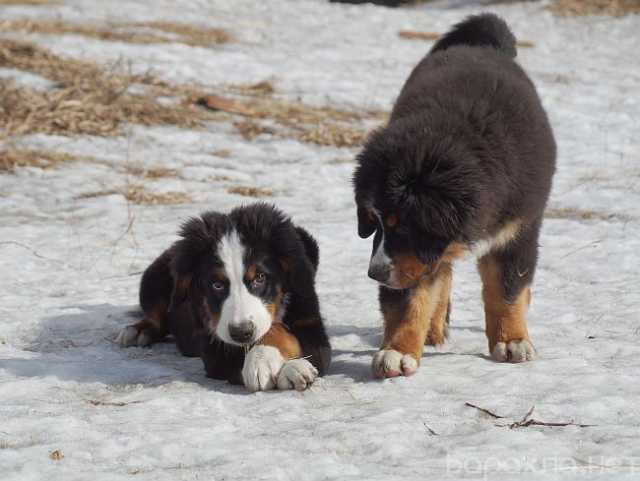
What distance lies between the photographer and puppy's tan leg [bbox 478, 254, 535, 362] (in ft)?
15.5

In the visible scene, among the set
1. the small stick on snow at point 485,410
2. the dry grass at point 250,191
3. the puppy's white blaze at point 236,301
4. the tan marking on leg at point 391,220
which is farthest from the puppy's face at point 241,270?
the dry grass at point 250,191

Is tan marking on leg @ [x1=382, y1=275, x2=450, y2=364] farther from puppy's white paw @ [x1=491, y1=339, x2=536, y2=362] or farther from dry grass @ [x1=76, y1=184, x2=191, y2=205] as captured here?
dry grass @ [x1=76, y1=184, x2=191, y2=205]

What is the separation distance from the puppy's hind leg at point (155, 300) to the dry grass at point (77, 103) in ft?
16.3

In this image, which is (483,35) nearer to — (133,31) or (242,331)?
(242,331)

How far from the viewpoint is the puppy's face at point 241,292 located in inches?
166

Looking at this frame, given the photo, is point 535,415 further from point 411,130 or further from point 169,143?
point 169,143

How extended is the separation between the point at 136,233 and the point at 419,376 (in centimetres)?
372

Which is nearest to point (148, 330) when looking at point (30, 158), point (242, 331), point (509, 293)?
point (242, 331)

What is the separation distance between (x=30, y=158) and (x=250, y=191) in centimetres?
230

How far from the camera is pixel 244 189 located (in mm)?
8938

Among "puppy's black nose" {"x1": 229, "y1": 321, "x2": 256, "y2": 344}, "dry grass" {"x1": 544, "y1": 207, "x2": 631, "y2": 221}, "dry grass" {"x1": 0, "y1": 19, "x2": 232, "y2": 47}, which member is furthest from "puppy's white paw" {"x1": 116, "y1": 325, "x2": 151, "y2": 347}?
"dry grass" {"x1": 0, "y1": 19, "x2": 232, "y2": 47}

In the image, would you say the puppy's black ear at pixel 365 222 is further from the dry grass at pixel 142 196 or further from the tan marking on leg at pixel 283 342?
the dry grass at pixel 142 196

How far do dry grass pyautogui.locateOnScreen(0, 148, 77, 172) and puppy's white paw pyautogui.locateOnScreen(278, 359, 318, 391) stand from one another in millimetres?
5685

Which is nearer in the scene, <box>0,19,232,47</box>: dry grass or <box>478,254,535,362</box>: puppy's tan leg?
<box>478,254,535,362</box>: puppy's tan leg
